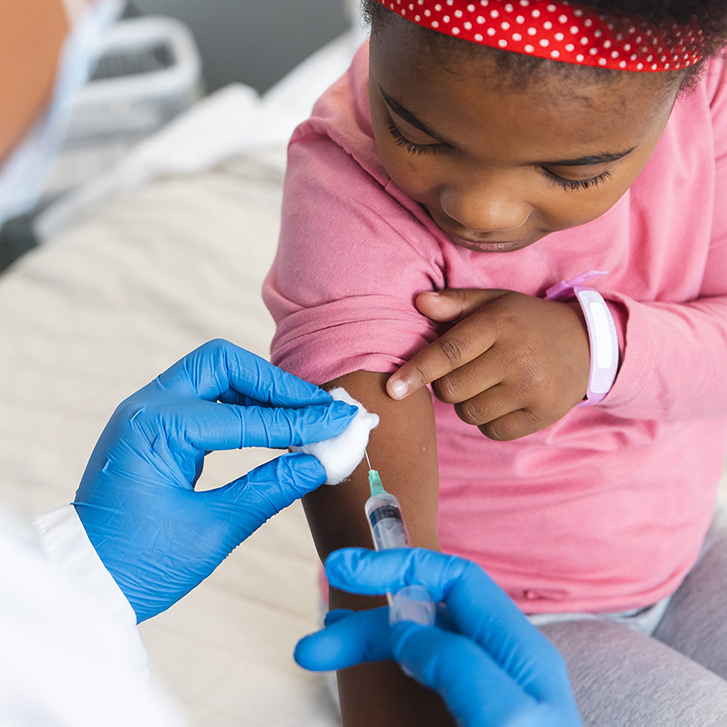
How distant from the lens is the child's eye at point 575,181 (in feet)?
2.04

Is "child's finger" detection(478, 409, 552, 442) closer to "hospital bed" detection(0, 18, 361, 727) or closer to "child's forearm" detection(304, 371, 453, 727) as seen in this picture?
"child's forearm" detection(304, 371, 453, 727)

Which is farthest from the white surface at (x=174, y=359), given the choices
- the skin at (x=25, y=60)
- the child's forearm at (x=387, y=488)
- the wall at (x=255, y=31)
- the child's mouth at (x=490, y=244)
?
the wall at (x=255, y=31)

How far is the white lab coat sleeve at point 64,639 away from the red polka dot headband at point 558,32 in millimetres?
601

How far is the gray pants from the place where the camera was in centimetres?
79

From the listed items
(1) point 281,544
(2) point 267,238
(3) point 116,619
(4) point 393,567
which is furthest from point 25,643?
(2) point 267,238

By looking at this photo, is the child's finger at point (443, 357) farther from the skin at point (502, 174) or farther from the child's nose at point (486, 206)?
the child's nose at point (486, 206)

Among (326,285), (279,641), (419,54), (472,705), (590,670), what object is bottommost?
(279,641)

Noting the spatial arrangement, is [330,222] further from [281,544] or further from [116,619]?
[281,544]

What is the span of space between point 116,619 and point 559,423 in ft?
1.77

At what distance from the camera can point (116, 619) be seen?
0.75m

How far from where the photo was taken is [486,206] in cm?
62

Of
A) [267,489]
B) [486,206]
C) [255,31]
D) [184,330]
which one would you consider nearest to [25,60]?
[255,31]

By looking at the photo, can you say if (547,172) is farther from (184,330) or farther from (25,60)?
(25,60)

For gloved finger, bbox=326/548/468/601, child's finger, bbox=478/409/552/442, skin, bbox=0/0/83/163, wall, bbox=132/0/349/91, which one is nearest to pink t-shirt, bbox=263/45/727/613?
child's finger, bbox=478/409/552/442
